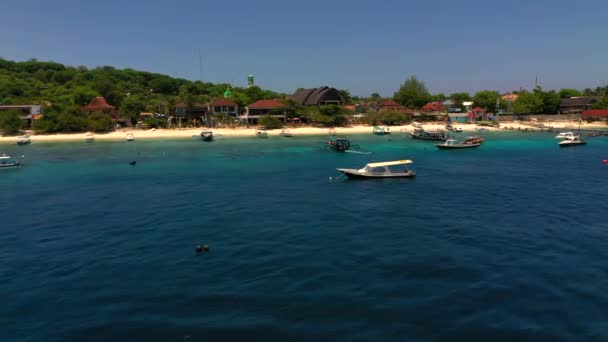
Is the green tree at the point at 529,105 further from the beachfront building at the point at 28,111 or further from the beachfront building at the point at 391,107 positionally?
the beachfront building at the point at 28,111

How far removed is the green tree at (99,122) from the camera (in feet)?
336

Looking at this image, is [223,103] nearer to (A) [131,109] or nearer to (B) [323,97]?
(A) [131,109]

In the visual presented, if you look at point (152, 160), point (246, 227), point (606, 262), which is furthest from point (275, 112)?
point (606, 262)

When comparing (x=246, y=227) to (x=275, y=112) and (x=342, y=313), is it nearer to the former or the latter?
(x=342, y=313)

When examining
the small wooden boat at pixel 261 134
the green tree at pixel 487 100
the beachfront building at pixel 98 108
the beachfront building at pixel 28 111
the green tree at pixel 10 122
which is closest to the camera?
the green tree at pixel 10 122

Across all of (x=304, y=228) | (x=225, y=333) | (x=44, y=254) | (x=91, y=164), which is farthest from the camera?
(x=91, y=164)

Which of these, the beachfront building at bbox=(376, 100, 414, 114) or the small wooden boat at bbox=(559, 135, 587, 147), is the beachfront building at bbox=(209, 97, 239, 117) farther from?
the small wooden boat at bbox=(559, 135, 587, 147)

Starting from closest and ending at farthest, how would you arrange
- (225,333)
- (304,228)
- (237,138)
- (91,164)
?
(225,333) < (304,228) < (91,164) < (237,138)

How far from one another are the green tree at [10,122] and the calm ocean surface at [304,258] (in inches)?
2311

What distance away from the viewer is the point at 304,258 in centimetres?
2384

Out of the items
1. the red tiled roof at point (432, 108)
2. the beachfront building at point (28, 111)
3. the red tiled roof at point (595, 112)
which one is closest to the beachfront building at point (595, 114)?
the red tiled roof at point (595, 112)

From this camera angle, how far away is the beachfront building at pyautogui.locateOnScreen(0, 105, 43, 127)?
106m

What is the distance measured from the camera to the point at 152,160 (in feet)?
216

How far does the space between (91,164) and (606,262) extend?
199 feet
